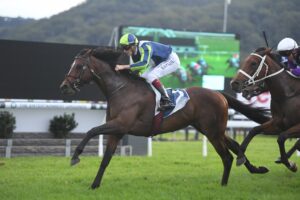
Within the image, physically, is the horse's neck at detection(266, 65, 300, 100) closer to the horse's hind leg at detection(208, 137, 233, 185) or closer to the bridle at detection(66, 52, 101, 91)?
the horse's hind leg at detection(208, 137, 233, 185)

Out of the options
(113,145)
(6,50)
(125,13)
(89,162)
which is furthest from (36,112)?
(125,13)

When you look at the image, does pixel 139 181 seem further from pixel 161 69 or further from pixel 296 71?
pixel 296 71

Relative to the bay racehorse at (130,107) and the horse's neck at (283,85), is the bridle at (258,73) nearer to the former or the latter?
the horse's neck at (283,85)

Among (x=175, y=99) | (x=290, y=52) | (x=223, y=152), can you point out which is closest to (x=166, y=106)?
(x=175, y=99)

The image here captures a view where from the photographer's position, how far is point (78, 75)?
764cm

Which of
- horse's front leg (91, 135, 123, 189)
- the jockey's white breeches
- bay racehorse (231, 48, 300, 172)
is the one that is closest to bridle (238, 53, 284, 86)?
bay racehorse (231, 48, 300, 172)

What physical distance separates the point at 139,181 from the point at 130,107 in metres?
1.27

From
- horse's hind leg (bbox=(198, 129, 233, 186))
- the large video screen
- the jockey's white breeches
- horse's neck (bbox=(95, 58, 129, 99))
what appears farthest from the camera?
the large video screen

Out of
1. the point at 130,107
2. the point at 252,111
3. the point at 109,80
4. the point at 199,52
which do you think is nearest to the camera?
the point at 130,107

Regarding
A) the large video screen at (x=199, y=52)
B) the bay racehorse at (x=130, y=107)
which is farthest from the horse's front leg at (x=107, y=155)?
the large video screen at (x=199, y=52)

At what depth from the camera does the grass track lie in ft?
22.7

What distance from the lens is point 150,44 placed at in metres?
7.77

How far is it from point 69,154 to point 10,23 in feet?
16.1

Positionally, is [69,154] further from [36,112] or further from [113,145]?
[113,145]
